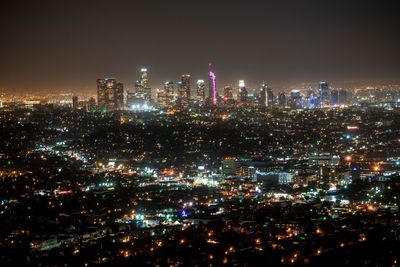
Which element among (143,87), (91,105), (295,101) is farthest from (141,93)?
(295,101)

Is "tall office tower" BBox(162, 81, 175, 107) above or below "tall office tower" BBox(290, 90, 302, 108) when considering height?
above

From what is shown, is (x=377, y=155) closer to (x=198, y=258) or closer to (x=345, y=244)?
(x=345, y=244)

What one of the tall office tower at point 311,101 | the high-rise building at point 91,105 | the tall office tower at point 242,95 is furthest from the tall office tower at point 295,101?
the high-rise building at point 91,105

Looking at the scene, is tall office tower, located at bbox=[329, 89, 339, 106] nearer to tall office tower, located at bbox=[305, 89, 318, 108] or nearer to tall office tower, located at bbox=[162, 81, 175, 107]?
tall office tower, located at bbox=[305, 89, 318, 108]

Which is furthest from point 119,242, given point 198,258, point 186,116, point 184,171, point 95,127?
point 186,116

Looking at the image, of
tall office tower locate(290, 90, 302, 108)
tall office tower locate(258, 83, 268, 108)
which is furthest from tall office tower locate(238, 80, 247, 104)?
tall office tower locate(290, 90, 302, 108)

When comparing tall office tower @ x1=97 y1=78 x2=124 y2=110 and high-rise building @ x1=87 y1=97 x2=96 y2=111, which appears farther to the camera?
tall office tower @ x1=97 y1=78 x2=124 y2=110
